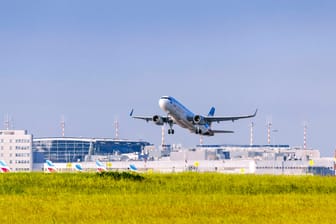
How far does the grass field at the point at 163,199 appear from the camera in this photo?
153 feet

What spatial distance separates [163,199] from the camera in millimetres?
56750

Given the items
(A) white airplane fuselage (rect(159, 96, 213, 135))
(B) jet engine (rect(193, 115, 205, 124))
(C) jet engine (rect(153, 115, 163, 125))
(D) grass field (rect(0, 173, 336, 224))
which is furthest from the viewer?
(B) jet engine (rect(193, 115, 205, 124))

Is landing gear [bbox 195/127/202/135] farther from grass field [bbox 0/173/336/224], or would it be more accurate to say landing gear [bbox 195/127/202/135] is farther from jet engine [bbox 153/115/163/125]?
grass field [bbox 0/173/336/224]

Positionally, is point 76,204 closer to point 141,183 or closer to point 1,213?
point 1,213

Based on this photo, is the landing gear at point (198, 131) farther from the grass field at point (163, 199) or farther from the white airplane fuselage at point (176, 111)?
the grass field at point (163, 199)

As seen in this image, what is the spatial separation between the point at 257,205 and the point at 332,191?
18220 millimetres

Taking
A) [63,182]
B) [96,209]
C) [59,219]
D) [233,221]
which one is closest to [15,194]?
[63,182]

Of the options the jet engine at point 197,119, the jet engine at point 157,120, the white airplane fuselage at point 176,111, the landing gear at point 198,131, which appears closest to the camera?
the jet engine at point 157,120

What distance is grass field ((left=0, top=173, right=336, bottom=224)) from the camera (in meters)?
46.8

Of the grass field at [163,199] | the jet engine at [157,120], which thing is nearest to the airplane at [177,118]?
the jet engine at [157,120]

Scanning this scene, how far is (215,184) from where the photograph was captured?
7169 centimetres

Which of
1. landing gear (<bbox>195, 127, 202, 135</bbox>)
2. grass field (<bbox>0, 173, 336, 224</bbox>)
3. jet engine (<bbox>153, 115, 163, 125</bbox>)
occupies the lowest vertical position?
grass field (<bbox>0, 173, 336, 224</bbox>)

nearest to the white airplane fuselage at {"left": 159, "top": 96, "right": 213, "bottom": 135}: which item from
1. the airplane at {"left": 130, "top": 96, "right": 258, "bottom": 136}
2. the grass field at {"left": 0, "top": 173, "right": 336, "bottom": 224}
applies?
the airplane at {"left": 130, "top": 96, "right": 258, "bottom": 136}

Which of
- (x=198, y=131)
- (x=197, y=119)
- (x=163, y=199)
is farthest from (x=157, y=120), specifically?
(x=163, y=199)
